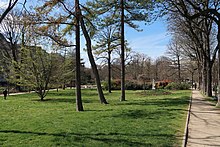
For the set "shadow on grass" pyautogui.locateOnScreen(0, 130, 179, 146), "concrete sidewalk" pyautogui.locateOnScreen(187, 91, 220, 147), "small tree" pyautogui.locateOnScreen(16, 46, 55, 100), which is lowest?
"concrete sidewalk" pyautogui.locateOnScreen(187, 91, 220, 147)

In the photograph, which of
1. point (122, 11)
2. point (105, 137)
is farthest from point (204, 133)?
point (122, 11)

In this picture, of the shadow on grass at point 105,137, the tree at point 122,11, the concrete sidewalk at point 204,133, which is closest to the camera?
the shadow on grass at point 105,137

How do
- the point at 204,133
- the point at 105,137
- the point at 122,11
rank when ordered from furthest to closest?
the point at 122,11
the point at 204,133
the point at 105,137

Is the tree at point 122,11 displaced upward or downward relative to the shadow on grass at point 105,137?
upward

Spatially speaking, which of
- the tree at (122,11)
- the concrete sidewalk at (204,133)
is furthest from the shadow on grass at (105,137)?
the tree at (122,11)

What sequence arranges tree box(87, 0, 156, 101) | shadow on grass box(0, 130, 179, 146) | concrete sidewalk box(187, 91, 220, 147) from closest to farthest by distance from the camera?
shadow on grass box(0, 130, 179, 146), concrete sidewalk box(187, 91, 220, 147), tree box(87, 0, 156, 101)

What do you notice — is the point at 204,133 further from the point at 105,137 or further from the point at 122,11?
the point at 122,11

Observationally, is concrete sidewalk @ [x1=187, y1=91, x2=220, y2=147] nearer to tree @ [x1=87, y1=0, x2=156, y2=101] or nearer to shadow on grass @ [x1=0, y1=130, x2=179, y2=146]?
shadow on grass @ [x1=0, y1=130, x2=179, y2=146]

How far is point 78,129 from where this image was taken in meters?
7.68

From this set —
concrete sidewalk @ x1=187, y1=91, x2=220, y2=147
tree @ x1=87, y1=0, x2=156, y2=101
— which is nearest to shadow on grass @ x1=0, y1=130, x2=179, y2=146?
concrete sidewalk @ x1=187, y1=91, x2=220, y2=147

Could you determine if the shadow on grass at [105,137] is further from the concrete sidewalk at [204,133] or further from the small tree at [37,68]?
the small tree at [37,68]

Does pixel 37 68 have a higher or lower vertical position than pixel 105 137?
higher

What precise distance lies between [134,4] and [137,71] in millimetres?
41677

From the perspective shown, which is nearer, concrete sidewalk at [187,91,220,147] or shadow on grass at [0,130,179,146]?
shadow on grass at [0,130,179,146]
